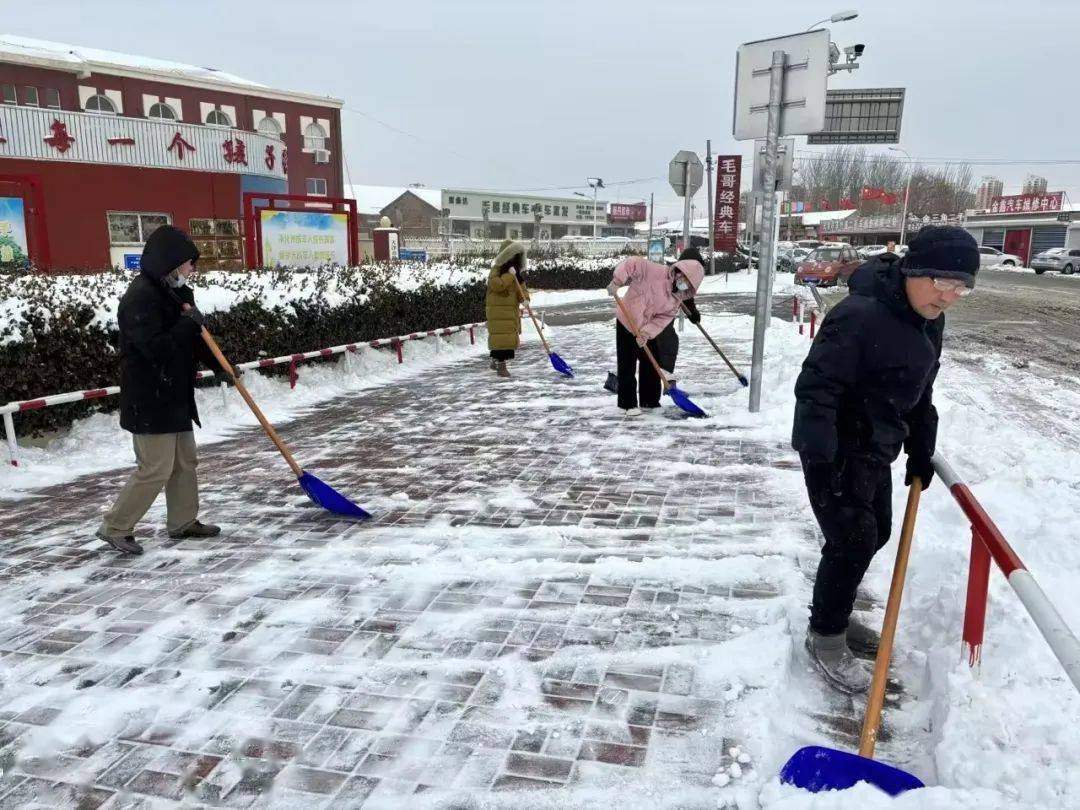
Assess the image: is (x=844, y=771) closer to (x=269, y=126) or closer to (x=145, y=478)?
(x=145, y=478)

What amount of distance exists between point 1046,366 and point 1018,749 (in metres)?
10.3

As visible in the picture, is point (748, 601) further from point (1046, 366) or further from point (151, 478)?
point (1046, 366)

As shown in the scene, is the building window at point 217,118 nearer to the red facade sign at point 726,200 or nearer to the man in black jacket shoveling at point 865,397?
the red facade sign at point 726,200

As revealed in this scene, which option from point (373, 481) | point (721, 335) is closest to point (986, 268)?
point (721, 335)

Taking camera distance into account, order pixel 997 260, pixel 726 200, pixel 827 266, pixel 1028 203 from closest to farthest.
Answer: pixel 827 266, pixel 726 200, pixel 997 260, pixel 1028 203

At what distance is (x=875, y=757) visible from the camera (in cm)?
252

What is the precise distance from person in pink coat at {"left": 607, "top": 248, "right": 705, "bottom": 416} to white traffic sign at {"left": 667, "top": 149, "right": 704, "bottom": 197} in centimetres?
526

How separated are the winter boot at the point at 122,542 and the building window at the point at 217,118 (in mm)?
26085

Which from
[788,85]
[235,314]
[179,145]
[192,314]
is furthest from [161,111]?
[192,314]

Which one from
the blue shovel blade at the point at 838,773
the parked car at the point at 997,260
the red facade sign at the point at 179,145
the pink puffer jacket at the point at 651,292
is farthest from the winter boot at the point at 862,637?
the parked car at the point at 997,260

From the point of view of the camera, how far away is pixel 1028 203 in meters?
55.5

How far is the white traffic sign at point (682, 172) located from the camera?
1234 centimetres

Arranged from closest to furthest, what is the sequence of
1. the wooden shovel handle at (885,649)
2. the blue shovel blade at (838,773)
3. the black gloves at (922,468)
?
the blue shovel blade at (838,773)
the wooden shovel handle at (885,649)
the black gloves at (922,468)

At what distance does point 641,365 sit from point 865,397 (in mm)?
4909
